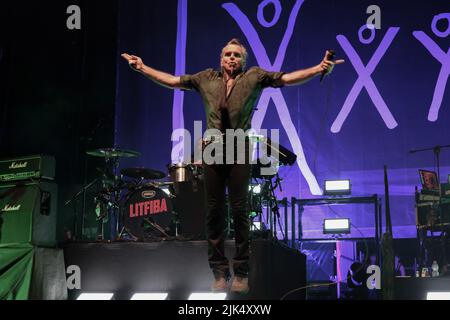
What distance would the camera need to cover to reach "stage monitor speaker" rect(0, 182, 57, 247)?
175 inches

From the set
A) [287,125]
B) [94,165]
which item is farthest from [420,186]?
[94,165]

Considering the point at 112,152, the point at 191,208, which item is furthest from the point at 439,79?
the point at 112,152

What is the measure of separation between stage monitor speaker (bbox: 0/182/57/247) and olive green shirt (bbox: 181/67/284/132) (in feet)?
6.12

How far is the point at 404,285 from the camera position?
3.96 m

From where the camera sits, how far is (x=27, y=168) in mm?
4703

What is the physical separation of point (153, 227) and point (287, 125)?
3.32 meters

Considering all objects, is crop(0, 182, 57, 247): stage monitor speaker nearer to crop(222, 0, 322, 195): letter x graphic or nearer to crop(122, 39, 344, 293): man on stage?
crop(122, 39, 344, 293): man on stage

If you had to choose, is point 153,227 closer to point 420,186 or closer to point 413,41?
point 420,186

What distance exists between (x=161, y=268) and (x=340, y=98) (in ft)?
15.9

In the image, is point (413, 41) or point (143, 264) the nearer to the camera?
point (143, 264)

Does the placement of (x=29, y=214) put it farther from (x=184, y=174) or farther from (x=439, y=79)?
(x=439, y=79)

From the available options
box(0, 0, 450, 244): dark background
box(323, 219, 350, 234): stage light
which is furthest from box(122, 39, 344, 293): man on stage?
box(323, 219, 350, 234): stage light

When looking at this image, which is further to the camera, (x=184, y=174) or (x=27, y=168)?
(x=184, y=174)
